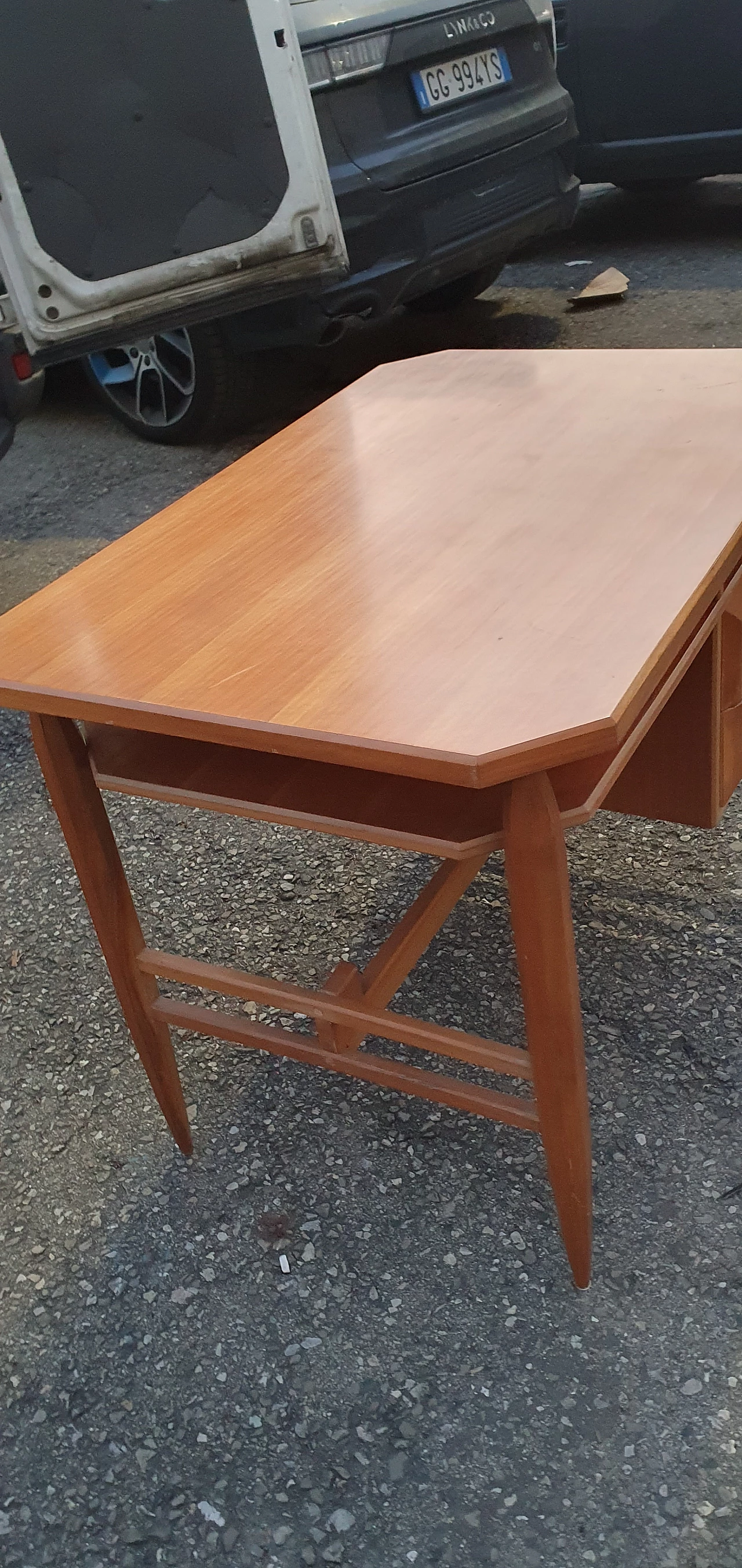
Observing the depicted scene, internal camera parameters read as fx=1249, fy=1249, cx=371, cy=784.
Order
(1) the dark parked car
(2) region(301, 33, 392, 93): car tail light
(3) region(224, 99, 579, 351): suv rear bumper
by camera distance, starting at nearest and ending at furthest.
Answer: (2) region(301, 33, 392, 93): car tail light
(3) region(224, 99, 579, 351): suv rear bumper
(1) the dark parked car

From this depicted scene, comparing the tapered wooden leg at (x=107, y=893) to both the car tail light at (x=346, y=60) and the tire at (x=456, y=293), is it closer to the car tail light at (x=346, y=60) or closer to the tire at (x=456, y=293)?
the car tail light at (x=346, y=60)

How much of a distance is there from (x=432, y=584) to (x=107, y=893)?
23.1 inches

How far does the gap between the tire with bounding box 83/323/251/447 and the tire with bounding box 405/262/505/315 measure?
101 centimetres

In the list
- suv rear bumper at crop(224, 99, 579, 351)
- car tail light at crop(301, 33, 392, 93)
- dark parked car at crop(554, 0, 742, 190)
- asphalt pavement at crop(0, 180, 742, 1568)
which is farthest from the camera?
dark parked car at crop(554, 0, 742, 190)

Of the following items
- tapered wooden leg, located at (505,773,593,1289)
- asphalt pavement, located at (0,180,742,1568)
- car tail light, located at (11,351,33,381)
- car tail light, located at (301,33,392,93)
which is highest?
car tail light, located at (301,33,392,93)

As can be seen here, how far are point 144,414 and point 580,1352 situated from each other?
3.53 metres

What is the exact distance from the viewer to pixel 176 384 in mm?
4066

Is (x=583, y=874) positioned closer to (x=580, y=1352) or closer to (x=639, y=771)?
(x=639, y=771)

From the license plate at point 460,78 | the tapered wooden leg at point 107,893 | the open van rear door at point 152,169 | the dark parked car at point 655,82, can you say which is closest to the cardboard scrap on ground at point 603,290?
the dark parked car at point 655,82

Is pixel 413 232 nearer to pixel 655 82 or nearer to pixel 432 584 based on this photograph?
pixel 655 82

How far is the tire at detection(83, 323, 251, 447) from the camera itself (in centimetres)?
387

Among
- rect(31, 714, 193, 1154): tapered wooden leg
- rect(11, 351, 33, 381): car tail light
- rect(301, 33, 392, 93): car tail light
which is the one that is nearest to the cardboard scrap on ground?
rect(301, 33, 392, 93): car tail light

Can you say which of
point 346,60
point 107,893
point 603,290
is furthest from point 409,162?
point 107,893

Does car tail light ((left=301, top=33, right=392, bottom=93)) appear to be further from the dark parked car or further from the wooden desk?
the wooden desk
